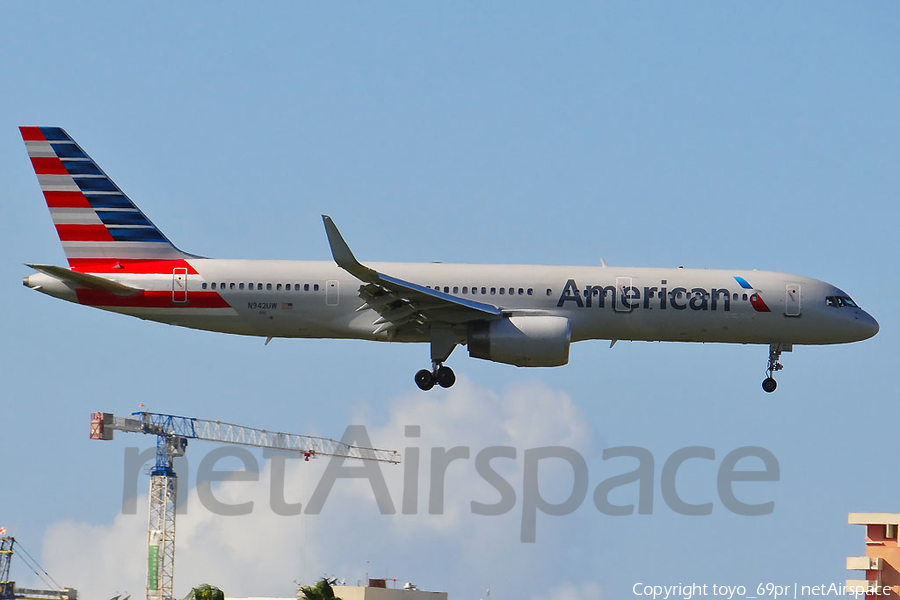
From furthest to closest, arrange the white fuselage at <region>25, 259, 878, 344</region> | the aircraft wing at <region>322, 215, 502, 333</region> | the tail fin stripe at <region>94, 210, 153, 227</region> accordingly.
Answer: the tail fin stripe at <region>94, 210, 153, 227</region> < the white fuselage at <region>25, 259, 878, 344</region> < the aircraft wing at <region>322, 215, 502, 333</region>

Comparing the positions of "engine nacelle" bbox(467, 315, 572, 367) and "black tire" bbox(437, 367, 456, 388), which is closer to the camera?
"engine nacelle" bbox(467, 315, 572, 367)

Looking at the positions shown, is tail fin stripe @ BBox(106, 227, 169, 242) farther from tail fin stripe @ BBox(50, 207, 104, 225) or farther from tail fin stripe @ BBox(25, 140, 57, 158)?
tail fin stripe @ BBox(25, 140, 57, 158)

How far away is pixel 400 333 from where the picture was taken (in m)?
49.0

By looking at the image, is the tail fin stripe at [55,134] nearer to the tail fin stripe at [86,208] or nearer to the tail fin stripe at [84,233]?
the tail fin stripe at [86,208]

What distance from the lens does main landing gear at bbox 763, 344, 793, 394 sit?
50.8 meters

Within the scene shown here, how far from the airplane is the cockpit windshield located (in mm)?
62

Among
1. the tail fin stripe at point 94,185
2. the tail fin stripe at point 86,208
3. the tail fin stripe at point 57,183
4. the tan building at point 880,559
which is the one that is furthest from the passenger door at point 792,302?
the tail fin stripe at point 57,183

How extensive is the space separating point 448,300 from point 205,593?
40.4ft

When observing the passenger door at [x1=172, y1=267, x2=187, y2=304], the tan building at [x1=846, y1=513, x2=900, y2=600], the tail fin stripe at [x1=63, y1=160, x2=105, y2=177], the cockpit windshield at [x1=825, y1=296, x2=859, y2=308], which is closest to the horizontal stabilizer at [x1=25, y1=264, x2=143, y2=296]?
the passenger door at [x1=172, y1=267, x2=187, y2=304]

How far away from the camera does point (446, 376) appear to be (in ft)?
160

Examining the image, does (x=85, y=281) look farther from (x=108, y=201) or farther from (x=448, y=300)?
(x=448, y=300)

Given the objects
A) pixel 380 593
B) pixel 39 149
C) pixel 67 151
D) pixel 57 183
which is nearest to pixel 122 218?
pixel 57 183

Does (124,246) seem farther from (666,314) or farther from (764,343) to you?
(764,343)

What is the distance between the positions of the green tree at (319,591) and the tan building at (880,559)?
25493mm
